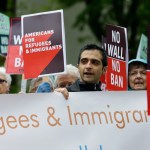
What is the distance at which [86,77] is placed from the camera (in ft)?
23.3

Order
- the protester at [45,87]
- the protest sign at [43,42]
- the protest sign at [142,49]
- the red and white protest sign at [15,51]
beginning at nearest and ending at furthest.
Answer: the protest sign at [43,42]
the protester at [45,87]
the red and white protest sign at [15,51]
the protest sign at [142,49]

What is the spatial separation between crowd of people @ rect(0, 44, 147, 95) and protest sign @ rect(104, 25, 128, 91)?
79 mm

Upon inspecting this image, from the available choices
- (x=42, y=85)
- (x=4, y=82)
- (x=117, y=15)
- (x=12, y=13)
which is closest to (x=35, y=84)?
(x=42, y=85)

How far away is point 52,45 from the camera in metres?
7.09

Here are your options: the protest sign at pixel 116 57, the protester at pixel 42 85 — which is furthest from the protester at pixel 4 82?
the protest sign at pixel 116 57

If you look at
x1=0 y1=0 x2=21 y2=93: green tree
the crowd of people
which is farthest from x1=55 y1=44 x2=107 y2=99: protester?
x1=0 y1=0 x2=21 y2=93: green tree

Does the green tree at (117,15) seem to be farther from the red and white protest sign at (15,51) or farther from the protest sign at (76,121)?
the protest sign at (76,121)

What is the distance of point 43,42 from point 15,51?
0.73 m

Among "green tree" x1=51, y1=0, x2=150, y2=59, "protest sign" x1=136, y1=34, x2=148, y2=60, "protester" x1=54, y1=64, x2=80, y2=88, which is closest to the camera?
"protester" x1=54, y1=64, x2=80, y2=88

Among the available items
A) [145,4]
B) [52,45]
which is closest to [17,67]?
[52,45]

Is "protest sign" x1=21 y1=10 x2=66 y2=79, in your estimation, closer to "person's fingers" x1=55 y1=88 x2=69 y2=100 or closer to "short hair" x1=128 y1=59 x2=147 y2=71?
"person's fingers" x1=55 y1=88 x2=69 y2=100

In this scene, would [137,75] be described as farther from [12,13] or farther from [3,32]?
[12,13]

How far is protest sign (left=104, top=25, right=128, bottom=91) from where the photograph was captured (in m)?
7.74

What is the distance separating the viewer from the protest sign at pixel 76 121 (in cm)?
673
